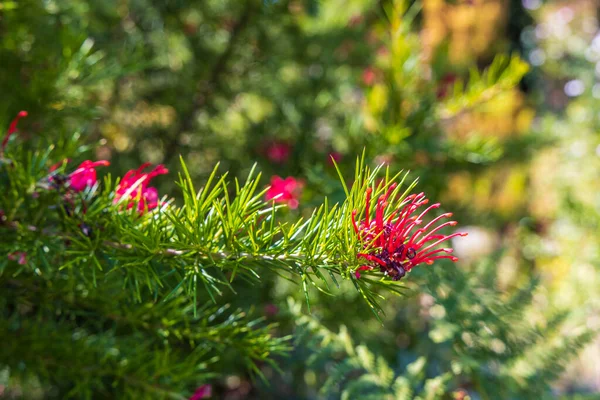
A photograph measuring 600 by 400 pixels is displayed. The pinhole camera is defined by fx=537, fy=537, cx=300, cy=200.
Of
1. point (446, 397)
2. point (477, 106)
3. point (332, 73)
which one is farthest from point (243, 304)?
point (332, 73)

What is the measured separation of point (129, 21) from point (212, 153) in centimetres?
44

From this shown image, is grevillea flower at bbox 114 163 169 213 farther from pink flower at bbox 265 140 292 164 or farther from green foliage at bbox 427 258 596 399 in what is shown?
pink flower at bbox 265 140 292 164

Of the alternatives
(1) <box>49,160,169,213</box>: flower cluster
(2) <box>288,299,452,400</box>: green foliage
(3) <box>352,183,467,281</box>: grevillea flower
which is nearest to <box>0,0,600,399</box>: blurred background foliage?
(2) <box>288,299,452,400</box>: green foliage

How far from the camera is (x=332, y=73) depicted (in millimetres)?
1353

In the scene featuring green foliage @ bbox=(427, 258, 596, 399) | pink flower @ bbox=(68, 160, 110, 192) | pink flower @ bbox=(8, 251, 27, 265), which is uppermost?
pink flower @ bbox=(68, 160, 110, 192)

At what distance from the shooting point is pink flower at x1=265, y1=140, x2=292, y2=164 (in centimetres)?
108

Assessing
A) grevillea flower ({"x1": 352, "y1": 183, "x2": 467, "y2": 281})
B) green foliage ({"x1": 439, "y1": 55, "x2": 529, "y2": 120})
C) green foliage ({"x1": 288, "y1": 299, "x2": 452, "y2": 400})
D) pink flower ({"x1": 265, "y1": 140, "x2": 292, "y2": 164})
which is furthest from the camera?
pink flower ({"x1": 265, "y1": 140, "x2": 292, "y2": 164})

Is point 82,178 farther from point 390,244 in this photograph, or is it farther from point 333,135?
point 333,135

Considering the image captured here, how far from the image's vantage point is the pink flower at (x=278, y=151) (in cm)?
108

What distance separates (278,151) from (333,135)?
0.48 feet

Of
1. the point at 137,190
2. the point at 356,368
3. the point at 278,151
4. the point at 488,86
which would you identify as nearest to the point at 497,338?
the point at 356,368

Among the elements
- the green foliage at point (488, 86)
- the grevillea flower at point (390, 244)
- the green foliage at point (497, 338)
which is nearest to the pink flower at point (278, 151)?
the green foliage at point (488, 86)

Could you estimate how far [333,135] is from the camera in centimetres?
118

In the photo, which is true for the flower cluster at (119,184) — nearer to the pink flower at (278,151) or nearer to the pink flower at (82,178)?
the pink flower at (82,178)
